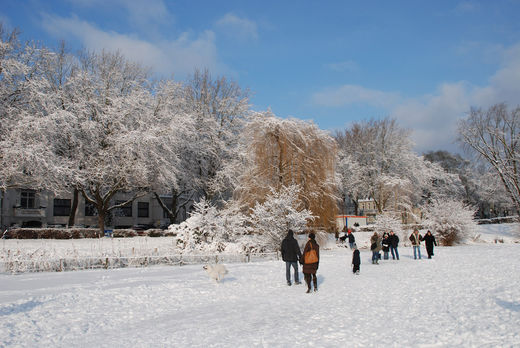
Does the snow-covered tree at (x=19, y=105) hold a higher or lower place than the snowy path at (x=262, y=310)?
higher

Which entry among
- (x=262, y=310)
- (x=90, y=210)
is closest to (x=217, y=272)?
(x=262, y=310)

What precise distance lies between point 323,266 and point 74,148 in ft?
73.1

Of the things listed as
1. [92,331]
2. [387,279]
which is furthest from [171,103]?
[92,331]

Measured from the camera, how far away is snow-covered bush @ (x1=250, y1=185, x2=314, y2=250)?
23.8 metres

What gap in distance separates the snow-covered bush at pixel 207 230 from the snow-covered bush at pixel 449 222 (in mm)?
15536

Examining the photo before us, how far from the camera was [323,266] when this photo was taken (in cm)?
1894

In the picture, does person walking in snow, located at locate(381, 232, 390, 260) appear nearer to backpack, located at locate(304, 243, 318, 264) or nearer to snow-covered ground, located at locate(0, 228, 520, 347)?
snow-covered ground, located at locate(0, 228, 520, 347)

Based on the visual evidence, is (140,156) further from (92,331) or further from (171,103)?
(92,331)

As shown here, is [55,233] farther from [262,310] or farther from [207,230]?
[262,310]

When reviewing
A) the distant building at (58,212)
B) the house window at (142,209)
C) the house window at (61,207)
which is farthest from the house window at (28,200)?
the house window at (142,209)

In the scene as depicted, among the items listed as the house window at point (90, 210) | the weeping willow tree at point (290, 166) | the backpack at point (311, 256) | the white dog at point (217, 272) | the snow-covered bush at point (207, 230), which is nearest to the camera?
the backpack at point (311, 256)

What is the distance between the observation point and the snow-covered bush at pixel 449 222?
31312 millimetres

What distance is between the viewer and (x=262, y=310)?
32.1 ft

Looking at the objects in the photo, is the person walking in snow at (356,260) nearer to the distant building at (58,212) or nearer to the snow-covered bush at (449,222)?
the snow-covered bush at (449,222)
